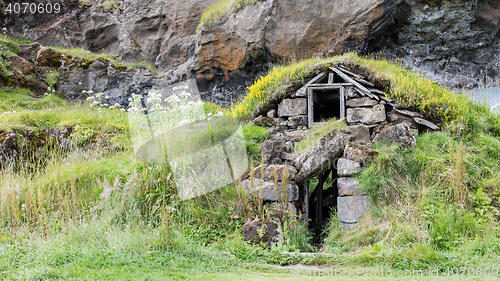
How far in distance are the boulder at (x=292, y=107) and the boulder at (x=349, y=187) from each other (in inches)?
83.2

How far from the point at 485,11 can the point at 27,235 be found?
48.1ft

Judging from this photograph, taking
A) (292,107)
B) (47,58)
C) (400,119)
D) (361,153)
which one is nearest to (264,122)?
(292,107)

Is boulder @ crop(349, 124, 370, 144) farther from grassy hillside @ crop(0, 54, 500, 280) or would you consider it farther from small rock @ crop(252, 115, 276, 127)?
small rock @ crop(252, 115, 276, 127)

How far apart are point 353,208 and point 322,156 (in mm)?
1239

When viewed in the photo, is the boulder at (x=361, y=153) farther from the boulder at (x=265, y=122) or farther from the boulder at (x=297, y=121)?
the boulder at (x=265, y=122)

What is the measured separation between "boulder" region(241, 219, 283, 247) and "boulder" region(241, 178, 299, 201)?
621 millimetres

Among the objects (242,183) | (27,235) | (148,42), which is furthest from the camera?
(148,42)

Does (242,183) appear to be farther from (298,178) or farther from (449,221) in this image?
(449,221)

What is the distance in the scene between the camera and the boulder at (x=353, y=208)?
7129 millimetres

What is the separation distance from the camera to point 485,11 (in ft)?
41.1

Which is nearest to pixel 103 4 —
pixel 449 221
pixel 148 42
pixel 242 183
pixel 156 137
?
pixel 148 42

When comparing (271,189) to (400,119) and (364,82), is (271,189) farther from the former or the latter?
(364,82)

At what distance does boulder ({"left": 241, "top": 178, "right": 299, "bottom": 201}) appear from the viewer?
7.21 meters

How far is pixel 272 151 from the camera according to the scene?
7934 mm
